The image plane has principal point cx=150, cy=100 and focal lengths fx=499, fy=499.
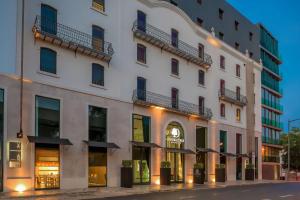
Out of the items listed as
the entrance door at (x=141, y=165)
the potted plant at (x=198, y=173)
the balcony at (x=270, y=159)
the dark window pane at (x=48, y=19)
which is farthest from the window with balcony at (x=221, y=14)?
the dark window pane at (x=48, y=19)

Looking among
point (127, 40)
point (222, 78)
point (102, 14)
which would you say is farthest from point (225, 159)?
point (102, 14)

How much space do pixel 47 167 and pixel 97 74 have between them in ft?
27.3

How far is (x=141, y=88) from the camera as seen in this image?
1641 inches

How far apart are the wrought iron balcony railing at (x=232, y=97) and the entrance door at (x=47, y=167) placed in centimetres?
2690

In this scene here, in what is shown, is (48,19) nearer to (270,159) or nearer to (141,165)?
(141,165)

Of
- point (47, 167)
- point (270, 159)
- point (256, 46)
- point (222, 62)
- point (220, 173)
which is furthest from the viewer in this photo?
point (270, 159)

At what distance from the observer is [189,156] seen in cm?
4762

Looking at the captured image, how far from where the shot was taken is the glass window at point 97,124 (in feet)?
117

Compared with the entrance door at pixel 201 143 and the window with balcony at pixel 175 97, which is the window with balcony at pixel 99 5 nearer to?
the window with balcony at pixel 175 97

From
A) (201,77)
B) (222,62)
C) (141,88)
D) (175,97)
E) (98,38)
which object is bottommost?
(175,97)

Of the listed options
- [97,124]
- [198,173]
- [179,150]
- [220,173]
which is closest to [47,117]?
[97,124]

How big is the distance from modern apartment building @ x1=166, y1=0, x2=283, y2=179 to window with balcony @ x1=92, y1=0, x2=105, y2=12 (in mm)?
12184

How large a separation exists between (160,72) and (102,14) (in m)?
9.10

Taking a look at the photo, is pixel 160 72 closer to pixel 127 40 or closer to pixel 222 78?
pixel 127 40
